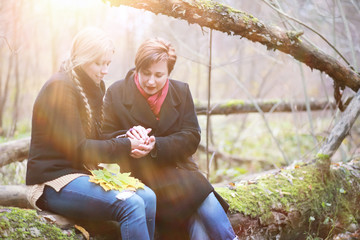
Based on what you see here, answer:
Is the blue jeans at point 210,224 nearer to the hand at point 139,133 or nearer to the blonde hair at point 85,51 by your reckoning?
the hand at point 139,133

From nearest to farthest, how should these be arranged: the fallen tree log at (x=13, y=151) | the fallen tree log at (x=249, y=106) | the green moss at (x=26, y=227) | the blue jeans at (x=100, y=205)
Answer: the green moss at (x=26, y=227) < the blue jeans at (x=100, y=205) < the fallen tree log at (x=13, y=151) < the fallen tree log at (x=249, y=106)

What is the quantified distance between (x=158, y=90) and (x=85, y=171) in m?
0.93

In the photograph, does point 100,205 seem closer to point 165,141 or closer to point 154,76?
point 165,141

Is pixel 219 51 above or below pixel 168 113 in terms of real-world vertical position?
below

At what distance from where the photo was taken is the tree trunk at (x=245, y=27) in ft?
10.2

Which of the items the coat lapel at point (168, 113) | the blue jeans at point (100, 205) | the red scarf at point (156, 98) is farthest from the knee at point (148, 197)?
the red scarf at point (156, 98)

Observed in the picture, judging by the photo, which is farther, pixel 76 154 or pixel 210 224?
pixel 210 224

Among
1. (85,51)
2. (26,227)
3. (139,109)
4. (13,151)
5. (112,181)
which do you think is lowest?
(13,151)

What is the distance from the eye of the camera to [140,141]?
280cm

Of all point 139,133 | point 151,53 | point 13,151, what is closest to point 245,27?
point 151,53

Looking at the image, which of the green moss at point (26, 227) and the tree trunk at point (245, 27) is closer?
the green moss at point (26, 227)

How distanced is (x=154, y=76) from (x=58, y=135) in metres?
0.95

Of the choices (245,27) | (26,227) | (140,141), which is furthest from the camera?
(245,27)

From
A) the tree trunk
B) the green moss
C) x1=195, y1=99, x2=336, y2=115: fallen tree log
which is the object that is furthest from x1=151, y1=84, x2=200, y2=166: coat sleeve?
x1=195, y1=99, x2=336, y2=115: fallen tree log
